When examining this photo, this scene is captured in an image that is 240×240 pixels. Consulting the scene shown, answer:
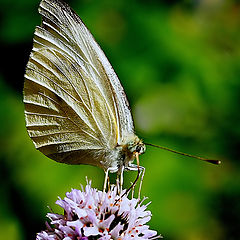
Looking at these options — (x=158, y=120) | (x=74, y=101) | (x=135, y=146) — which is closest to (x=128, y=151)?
(x=135, y=146)

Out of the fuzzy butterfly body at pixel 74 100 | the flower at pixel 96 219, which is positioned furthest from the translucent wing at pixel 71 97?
the flower at pixel 96 219

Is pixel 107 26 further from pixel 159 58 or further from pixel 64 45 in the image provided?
pixel 64 45

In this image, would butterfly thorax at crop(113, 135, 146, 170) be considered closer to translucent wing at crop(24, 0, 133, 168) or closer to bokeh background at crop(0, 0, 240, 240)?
translucent wing at crop(24, 0, 133, 168)

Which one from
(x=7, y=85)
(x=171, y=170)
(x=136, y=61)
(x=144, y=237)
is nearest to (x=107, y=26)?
(x=136, y=61)

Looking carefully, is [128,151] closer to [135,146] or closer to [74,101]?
[135,146]

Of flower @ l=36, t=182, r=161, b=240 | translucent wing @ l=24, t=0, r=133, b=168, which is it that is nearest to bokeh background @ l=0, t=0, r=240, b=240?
translucent wing @ l=24, t=0, r=133, b=168

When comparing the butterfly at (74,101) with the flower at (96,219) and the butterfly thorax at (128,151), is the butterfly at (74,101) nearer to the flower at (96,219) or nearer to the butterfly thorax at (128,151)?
the butterfly thorax at (128,151)
